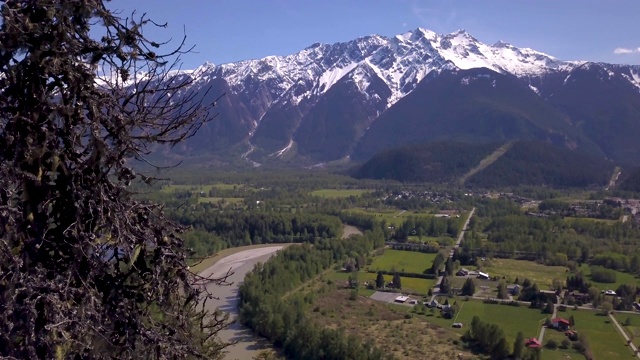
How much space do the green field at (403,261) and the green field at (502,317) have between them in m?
8.92

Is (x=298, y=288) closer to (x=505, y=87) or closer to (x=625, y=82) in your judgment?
(x=505, y=87)

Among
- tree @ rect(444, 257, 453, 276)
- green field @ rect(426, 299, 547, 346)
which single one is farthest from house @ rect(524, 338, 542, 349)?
tree @ rect(444, 257, 453, 276)

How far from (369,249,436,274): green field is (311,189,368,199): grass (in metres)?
33.8

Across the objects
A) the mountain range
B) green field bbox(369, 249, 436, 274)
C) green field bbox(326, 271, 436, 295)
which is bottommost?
green field bbox(326, 271, 436, 295)

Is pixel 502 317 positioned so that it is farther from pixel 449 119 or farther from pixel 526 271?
pixel 449 119

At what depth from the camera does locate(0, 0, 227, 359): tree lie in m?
2.64

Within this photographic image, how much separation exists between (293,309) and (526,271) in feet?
67.2

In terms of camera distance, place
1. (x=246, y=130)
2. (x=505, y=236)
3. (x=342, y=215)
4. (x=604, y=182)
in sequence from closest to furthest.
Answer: (x=505, y=236), (x=342, y=215), (x=604, y=182), (x=246, y=130)

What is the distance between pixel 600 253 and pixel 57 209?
48073 mm

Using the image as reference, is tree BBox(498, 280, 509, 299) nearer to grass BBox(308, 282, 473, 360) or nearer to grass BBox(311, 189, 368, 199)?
grass BBox(308, 282, 473, 360)

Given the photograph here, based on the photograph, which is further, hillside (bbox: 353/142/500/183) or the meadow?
hillside (bbox: 353/142/500/183)

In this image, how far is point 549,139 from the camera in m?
139

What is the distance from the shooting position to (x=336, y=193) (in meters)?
87.2

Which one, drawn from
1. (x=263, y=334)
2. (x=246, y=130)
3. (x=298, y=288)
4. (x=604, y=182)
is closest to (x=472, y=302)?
(x=298, y=288)
